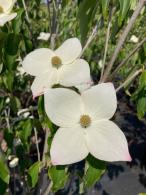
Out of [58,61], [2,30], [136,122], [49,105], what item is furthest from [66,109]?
[136,122]

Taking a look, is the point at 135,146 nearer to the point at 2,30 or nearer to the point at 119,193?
the point at 119,193

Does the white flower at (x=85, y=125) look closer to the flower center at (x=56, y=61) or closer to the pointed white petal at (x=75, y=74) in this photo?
the pointed white petal at (x=75, y=74)

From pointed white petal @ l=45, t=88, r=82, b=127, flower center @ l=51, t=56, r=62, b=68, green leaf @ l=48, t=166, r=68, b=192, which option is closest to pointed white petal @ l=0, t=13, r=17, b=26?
flower center @ l=51, t=56, r=62, b=68

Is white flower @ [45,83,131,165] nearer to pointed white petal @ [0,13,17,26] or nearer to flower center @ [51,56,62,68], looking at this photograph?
flower center @ [51,56,62,68]

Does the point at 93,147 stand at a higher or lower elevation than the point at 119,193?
higher

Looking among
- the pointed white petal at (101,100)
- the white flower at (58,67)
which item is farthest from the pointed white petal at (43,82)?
the pointed white petal at (101,100)

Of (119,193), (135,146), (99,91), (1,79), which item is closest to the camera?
(99,91)

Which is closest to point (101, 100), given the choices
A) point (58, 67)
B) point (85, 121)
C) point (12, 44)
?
point (85, 121)

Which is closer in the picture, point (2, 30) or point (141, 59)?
point (2, 30)
